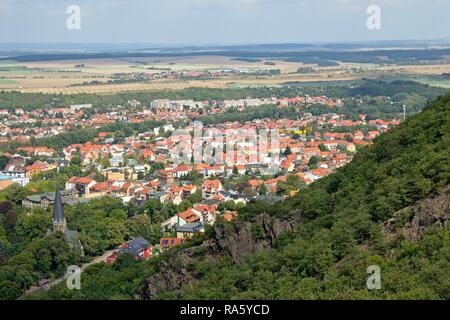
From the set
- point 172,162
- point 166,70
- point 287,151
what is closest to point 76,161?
point 172,162

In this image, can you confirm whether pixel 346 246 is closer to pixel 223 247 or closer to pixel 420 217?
pixel 420 217

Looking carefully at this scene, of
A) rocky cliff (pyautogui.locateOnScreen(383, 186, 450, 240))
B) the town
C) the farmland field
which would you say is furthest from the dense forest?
the farmland field

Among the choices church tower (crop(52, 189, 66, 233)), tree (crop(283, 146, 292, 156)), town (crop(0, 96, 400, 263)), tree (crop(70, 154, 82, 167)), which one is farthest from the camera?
tree (crop(283, 146, 292, 156))

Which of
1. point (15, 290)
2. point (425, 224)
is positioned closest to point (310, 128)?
point (15, 290)

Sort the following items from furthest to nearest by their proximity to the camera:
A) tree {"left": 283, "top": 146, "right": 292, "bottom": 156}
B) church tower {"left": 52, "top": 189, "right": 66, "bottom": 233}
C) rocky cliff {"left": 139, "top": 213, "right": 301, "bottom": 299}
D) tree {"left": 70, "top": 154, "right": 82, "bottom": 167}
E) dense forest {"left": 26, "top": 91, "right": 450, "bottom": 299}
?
tree {"left": 283, "top": 146, "right": 292, "bottom": 156}, tree {"left": 70, "top": 154, "right": 82, "bottom": 167}, church tower {"left": 52, "top": 189, "right": 66, "bottom": 233}, rocky cliff {"left": 139, "top": 213, "right": 301, "bottom": 299}, dense forest {"left": 26, "top": 91, "right": 450, "bottom": 299}

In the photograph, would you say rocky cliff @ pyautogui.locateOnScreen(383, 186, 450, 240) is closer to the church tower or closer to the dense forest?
the dense forest

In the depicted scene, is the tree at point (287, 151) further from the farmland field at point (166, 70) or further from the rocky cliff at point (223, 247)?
the farmland field at point (166, 70)
